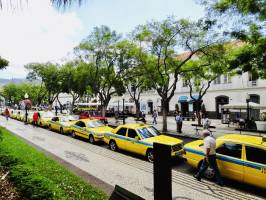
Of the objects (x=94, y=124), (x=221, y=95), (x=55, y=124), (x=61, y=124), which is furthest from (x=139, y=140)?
(x=221, y=95)

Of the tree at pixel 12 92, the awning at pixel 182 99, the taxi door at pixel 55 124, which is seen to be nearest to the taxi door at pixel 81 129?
the taxi door at pixel 55 124

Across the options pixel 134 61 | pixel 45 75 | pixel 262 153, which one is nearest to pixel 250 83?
pixel 134 61

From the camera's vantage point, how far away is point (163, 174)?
278cm

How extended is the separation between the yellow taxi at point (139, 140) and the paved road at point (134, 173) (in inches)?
16.7

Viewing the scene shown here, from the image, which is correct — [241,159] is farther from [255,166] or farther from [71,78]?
[71,78]

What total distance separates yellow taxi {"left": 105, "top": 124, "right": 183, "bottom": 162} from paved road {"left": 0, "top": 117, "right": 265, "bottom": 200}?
0.42m

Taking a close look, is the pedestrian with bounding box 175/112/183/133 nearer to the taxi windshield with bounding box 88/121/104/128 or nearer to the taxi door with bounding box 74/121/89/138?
the taxi windshield with bounding box 88/121/104/128

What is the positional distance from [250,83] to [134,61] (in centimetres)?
1761

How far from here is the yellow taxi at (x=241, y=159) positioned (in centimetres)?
771

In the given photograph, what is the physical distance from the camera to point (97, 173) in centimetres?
963

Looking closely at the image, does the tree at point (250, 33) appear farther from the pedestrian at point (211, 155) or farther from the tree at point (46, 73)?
the tree at point (46, 73)

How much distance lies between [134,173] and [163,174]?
7.20m

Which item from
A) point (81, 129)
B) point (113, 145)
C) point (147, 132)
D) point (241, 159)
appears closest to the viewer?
point (241, 159)

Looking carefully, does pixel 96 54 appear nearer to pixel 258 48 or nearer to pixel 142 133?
pixel 142 133
